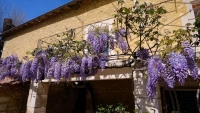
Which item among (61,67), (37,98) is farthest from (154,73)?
(37,98)

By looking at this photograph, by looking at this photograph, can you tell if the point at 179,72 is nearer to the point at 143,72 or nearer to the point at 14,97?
the point at 143,72

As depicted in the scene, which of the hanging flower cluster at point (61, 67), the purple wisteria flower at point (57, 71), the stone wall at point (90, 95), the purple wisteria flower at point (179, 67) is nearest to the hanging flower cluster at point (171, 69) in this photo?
the purple wisteria flower at point (179, 67)

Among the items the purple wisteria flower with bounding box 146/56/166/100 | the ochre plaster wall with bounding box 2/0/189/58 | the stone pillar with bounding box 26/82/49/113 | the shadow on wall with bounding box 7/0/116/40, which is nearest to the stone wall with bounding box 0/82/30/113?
the stone pillar with bounding box 26/82/49/113

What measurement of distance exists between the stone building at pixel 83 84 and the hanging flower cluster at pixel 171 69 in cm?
61

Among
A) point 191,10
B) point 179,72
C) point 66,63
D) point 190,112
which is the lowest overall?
point 190,112

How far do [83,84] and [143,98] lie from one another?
4.19 m

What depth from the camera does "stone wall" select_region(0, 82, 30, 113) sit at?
4.82 m

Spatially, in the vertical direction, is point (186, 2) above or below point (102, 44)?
above

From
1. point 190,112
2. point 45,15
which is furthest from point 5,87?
point 190,112

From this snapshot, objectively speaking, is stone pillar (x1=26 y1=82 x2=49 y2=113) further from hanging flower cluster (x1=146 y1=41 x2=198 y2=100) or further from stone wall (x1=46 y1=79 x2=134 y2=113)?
hanging flower cluster (x1=146 y1=41 x2=198 y2=100)

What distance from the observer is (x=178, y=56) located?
2482mm

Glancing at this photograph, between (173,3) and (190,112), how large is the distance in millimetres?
3353

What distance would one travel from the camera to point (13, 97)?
515 centimetres

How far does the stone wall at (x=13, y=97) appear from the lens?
4.82 meters
